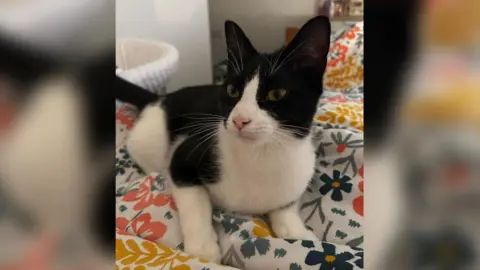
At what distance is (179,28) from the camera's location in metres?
2.41

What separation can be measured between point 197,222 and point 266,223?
170mm

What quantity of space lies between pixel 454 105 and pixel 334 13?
2.64 m

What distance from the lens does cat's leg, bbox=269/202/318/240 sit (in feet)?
3.06

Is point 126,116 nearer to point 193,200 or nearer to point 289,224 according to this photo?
point 193,200

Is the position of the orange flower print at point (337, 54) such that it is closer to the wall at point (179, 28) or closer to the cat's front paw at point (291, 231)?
the wall at point (179, 28)

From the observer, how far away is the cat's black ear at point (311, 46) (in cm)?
81

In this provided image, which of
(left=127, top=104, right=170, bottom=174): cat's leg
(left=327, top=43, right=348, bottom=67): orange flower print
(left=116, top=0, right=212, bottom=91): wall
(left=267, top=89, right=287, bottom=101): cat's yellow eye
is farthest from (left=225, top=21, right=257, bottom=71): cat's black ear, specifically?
(left=327, top=43, right=348, bottom=67): orange flower print

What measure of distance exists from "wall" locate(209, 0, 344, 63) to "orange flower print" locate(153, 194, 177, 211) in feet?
6.10

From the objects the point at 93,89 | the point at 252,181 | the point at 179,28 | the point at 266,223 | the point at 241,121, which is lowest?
the point at 266,223

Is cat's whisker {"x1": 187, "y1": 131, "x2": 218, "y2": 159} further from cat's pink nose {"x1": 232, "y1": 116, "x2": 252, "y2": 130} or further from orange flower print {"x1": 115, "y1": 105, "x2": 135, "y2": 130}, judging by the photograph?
orange flower print {"x1": 115, "y1": 105, "x2": 135, "y2": 130}

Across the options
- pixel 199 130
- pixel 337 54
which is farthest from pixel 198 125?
pixel 337 54

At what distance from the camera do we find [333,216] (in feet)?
3.27

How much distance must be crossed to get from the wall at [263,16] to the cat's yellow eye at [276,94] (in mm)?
1931

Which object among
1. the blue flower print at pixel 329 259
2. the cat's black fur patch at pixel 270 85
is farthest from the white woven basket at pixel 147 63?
the blue flower print at pixel 329 259
